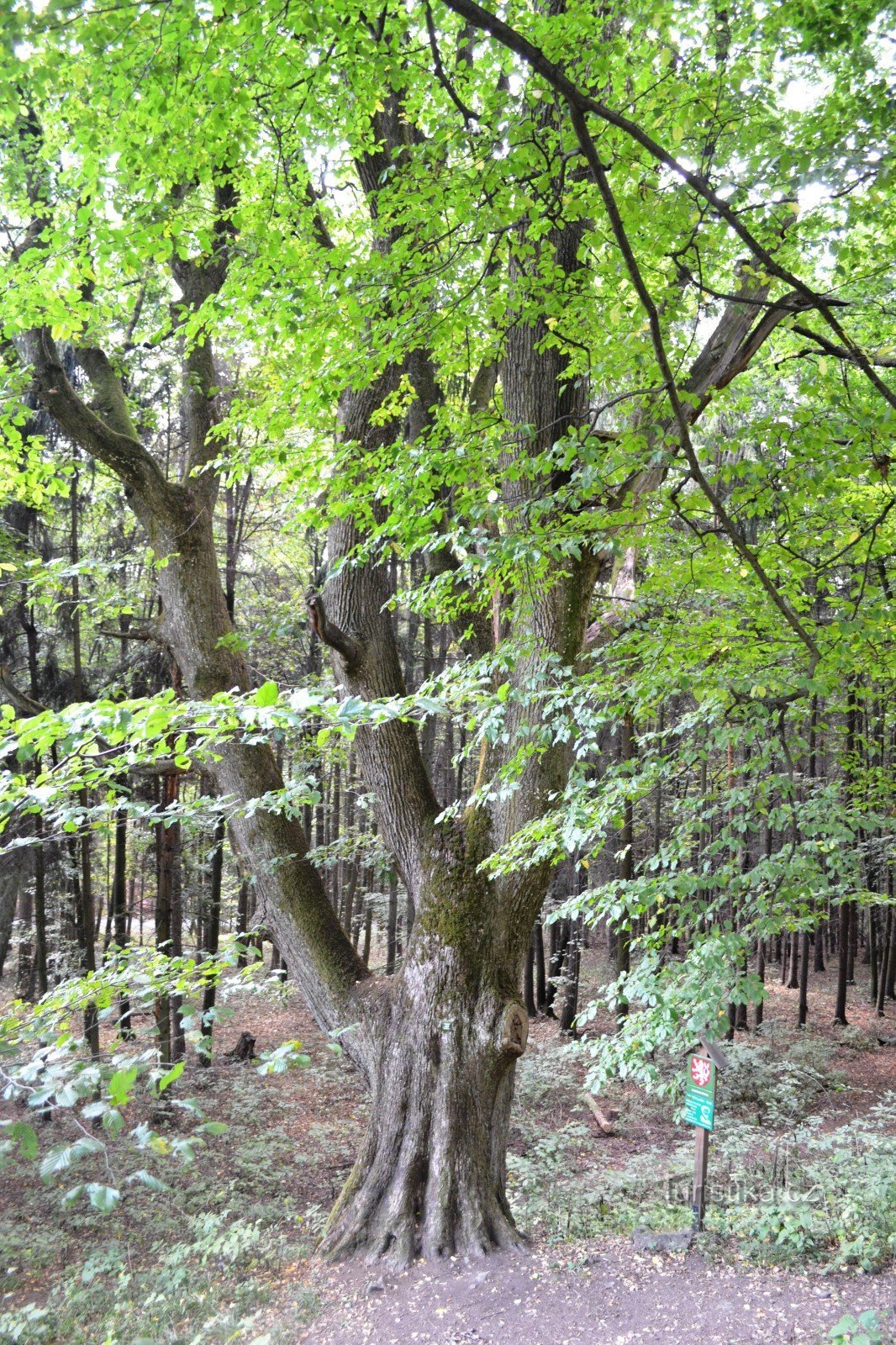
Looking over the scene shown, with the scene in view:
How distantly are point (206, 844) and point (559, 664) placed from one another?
1066 centimetres

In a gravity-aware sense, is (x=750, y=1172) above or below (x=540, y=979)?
above

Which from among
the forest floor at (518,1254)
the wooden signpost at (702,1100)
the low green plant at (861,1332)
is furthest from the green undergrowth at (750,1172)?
the low green plant at (861,1332)

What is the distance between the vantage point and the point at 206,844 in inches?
547

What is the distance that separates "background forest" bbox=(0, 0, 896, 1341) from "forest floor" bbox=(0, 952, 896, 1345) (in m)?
0.19

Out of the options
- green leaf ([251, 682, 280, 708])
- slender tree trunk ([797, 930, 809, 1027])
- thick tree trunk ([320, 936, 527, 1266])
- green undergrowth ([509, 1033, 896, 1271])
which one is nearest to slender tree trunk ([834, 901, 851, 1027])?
slender tree trunk ([797, 930, 809, 1027])

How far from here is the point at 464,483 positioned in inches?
189

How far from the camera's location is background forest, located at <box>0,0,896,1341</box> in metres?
2.86

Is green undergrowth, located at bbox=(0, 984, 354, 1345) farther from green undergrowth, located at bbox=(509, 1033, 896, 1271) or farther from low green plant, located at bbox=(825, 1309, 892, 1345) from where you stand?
low green plant, located at bbox=(825, 1309, 892, 1345)

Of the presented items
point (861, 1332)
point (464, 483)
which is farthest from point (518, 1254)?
point (464, 483)

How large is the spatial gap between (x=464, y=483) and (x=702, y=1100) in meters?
4.88

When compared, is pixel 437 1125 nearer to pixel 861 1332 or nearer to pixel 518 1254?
pixel 518 1254

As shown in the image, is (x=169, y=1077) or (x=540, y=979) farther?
(x=540, y=979)

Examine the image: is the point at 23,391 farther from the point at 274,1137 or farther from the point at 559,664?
the point at 274,1137

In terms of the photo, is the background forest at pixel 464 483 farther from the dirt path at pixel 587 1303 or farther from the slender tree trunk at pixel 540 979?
the slender tree trunk at pixel 540 979
